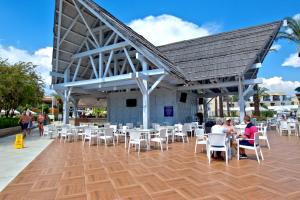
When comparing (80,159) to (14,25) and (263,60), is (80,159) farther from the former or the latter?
(263,60)

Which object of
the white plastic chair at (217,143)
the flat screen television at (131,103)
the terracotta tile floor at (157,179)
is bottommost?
the terracotta tile floor at (157,179)

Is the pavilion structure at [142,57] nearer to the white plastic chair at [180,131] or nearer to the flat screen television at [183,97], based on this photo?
the flat screen television at [183,97]

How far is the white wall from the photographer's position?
44.9 ft

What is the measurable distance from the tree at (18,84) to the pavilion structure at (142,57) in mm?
3542

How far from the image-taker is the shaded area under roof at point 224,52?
12.0 metres

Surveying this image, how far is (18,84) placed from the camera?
1631cm

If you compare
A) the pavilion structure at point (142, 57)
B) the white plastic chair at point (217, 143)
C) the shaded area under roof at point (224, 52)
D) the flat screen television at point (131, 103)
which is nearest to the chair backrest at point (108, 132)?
the pavilion structure at point (142, 57)

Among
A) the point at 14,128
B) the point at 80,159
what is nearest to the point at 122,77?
the point at 80,159

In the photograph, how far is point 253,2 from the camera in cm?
1143

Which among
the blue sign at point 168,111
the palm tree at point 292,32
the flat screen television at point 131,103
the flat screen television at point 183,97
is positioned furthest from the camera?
the palm tree at point 292,32

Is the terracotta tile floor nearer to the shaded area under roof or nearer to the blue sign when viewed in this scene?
the shaded area under roof

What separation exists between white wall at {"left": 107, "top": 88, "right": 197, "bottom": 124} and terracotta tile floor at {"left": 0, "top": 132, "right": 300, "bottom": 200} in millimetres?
7293

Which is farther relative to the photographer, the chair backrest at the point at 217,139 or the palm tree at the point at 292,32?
the palm tree at the point at 292,32

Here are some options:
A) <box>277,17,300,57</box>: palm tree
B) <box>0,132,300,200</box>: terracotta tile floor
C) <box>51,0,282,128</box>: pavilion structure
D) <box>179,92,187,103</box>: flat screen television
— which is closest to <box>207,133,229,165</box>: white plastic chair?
<box>0,132,300,200</box>: terracotta tile floor
